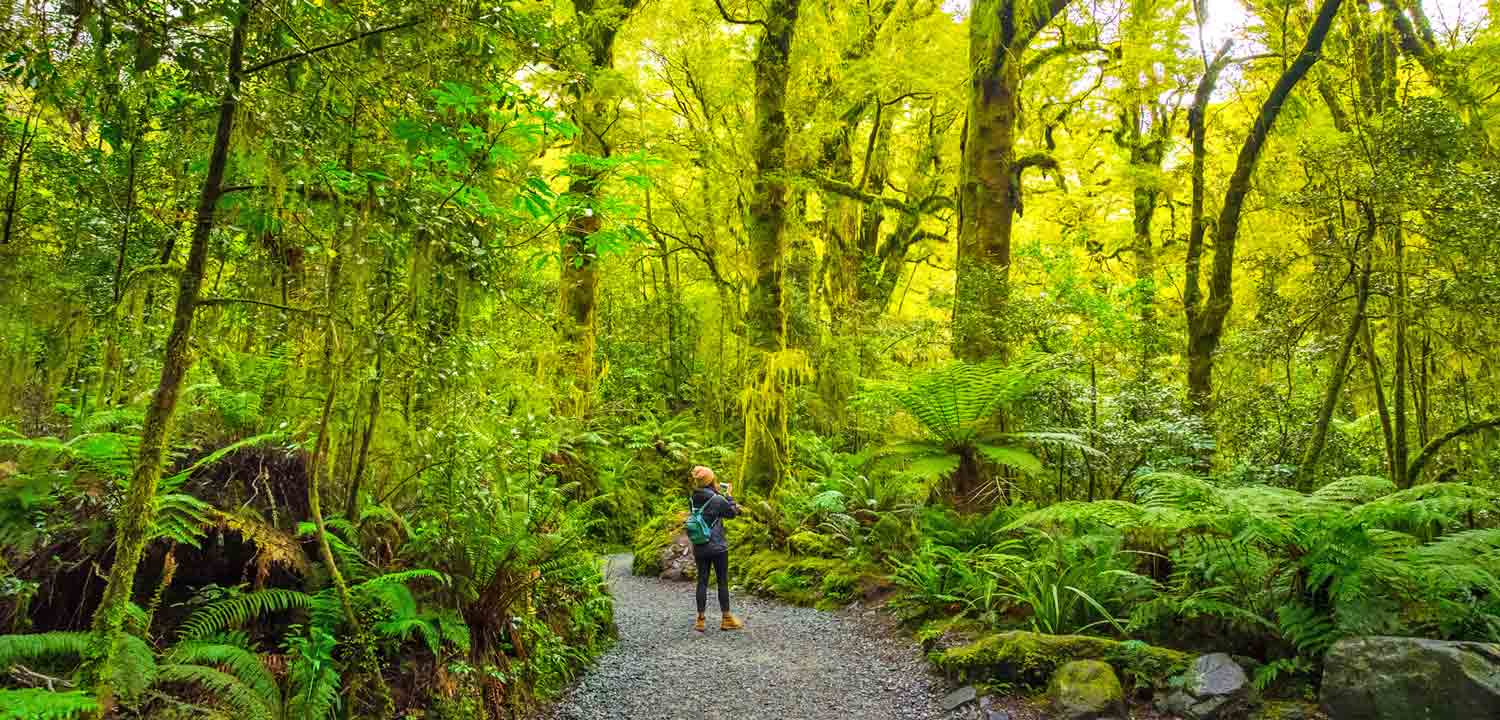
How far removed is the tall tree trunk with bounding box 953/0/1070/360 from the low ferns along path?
354 cm

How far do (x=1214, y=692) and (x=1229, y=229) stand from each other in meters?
6.84

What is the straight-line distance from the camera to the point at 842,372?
12.4 m

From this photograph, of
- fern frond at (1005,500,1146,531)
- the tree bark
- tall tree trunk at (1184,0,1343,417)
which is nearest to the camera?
fern frond at (1005,500,1146,531)

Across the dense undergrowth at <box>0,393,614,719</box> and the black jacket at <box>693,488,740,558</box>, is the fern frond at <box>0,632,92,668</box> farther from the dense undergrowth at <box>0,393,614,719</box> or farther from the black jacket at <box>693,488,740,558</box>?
the black jacket at <box>693,488,740,558</box>

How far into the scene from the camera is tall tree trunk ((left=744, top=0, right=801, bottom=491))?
9.54 metres

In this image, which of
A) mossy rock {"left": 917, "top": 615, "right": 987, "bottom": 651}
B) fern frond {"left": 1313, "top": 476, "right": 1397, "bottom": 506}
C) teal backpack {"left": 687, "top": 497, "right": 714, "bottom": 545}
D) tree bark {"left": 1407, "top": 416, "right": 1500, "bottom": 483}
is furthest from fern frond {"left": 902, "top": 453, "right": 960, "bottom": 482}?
tree bark {"left": 1407, "top": 416, "right": 1500, "bottom": 483}

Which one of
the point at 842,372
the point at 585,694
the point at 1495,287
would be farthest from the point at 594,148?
the point at 1495,287

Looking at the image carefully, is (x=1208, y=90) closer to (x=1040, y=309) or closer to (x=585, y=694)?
(x=1040, y=309)

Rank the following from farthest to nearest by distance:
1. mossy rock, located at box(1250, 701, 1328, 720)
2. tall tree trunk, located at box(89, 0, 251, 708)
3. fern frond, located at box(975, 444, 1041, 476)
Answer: fern frond, located at box(975, 444, 1041, 476)
mossy rock, located at box(1250, 701, 1328, 720)
tall tree trunk, located at box(89, 0, 251, 708)

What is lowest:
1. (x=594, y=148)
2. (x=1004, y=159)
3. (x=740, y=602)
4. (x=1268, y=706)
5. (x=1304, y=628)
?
(x=740, y=602)

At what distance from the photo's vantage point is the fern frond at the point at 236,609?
10.6 ft

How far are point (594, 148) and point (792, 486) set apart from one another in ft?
19.6

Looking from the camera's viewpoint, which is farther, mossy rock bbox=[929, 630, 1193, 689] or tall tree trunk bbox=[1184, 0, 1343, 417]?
tall tree trunk bbox=[1184, 0, 1343, 417]

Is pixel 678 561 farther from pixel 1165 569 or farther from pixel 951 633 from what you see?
pixel 1165 569
